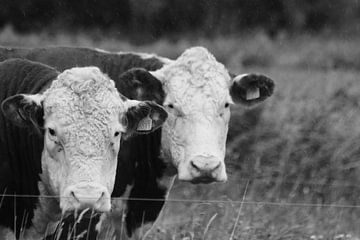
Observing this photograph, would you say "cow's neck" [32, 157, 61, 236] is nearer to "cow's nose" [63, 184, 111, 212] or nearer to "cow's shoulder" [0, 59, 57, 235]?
"cow's shoulder" [0, 59, 57, 235]

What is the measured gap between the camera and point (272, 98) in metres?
13.5

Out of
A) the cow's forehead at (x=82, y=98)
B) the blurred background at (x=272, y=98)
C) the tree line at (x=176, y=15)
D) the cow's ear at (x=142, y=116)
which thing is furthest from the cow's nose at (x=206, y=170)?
the tree line at (x=176, y=15)

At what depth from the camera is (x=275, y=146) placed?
39.2 feet

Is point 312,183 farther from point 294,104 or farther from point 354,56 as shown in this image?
point 354,56

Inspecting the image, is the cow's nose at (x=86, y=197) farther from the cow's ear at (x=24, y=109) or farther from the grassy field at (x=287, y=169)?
the grassy field at (x=287, y=169)

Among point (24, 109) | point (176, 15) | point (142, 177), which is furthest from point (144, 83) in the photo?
point (176, 15)

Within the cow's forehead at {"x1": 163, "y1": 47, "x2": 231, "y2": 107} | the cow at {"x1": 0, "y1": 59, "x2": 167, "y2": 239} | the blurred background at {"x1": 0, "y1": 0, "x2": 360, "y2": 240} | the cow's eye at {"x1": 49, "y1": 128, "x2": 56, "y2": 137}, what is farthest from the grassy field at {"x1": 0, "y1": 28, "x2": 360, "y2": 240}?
the cow's eye at {"x1": 49, "y1": 128, "x2": 56, "y2": 137}

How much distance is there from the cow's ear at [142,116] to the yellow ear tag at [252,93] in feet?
3.92

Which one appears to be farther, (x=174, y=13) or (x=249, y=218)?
(x=174, y=13)

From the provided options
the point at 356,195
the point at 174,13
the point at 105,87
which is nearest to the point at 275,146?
the point at 356,195

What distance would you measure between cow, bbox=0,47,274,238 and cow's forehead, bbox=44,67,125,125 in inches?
35.0

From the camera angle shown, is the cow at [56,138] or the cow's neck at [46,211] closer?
the cow at [56,138]

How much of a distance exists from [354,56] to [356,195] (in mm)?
8874

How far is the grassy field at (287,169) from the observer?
9.00 metres
